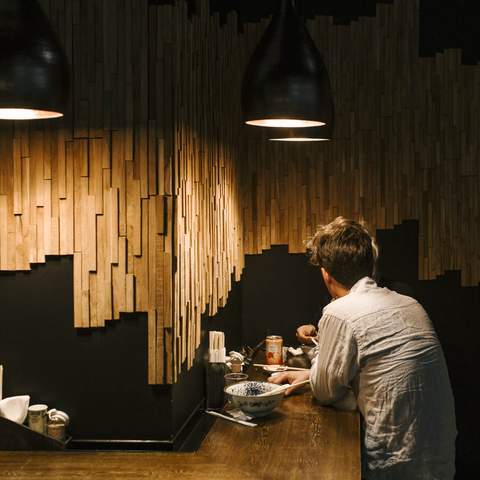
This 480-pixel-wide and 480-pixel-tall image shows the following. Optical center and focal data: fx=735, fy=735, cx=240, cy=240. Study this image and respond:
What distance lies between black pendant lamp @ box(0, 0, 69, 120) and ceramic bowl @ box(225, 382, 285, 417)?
1.53 metres

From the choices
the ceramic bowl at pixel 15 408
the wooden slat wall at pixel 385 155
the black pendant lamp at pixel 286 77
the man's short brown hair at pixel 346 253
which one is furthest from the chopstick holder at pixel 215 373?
the wooden slat wall at pixel 385 155

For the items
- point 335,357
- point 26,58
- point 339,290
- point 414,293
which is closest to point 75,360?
point 335,357

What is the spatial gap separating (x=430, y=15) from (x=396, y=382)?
309 centimetres

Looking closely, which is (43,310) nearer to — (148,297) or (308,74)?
(148,297)

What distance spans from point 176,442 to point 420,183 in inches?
105

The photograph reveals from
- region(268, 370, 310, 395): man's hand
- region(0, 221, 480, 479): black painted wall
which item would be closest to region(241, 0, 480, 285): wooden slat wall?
region(268, 370, 310, 395): man's hand

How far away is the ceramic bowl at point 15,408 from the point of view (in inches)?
102

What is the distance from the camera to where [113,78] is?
2578mm

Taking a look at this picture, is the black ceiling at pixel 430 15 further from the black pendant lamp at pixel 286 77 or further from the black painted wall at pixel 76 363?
the black painted wall at pixel 76 363

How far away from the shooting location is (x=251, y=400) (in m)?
2.93

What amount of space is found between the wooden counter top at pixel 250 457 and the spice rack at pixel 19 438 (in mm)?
323

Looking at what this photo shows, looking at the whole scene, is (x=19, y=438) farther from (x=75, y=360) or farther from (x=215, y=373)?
(x=215, y=373)

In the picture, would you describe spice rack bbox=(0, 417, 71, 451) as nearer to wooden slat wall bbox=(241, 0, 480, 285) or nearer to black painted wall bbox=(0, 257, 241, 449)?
black painted wall bbox=(0, 257, 241, 449)

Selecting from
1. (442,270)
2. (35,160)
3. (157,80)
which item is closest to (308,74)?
(157,80)
